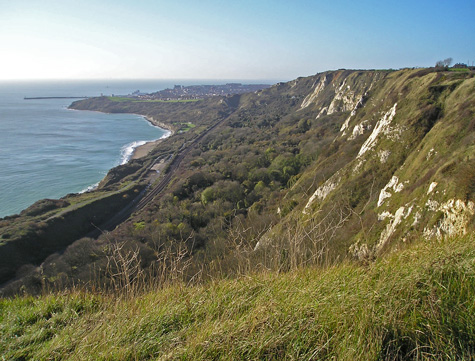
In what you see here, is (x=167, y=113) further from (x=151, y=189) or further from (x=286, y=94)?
(x=151, y=189)

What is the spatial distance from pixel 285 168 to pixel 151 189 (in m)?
23.5

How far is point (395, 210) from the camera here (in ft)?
50.5

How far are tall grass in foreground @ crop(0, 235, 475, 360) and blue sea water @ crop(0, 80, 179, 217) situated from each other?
1967 inches

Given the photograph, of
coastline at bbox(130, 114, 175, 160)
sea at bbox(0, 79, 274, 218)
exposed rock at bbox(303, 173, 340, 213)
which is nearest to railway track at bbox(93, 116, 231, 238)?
coastline at bbox(130, 114, 175, 160)

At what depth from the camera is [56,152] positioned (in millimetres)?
70438

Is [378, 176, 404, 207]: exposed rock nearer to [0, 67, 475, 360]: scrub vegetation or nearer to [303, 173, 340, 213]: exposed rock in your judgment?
[0, 67, 475, 360]: scrub vegetation

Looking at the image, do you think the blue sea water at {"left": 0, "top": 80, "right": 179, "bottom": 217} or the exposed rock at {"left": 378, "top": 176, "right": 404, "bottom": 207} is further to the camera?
the blue sea water at {"left": 0, "top": 80, "right": 179, "bottom": 217}

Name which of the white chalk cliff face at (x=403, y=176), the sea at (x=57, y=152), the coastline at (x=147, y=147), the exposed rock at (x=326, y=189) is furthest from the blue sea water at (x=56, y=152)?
the white chalk cliff face at (x=403, y=176)

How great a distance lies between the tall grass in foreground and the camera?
85.6 inches

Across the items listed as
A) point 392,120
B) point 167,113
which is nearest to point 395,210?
point 392,120

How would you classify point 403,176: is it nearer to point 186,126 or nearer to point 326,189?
point 326,189

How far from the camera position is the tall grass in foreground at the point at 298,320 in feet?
7.13

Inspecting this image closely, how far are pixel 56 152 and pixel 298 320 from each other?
83.9 meters

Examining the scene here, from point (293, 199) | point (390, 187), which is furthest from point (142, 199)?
point (390, 187)
